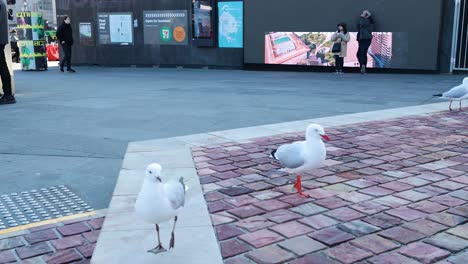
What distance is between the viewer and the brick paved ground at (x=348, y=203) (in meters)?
3.53

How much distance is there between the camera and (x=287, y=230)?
3.88 m

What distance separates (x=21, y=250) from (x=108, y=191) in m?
1.40

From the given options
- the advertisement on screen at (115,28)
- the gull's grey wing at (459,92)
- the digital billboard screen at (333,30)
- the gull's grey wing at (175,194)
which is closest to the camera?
the gull's grey wing at (175,194)

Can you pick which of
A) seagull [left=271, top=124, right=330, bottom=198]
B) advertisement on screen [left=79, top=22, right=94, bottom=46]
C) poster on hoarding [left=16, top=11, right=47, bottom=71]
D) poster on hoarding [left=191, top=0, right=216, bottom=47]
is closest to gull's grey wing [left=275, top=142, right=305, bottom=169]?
seagull [left=271, top=124, right=330, bottom=198]

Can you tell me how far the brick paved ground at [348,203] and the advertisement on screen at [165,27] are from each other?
48.1ft

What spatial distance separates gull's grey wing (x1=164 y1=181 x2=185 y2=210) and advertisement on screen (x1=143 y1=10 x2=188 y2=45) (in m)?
17.9

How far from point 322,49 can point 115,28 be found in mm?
9656

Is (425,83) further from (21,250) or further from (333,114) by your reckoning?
(21,250)

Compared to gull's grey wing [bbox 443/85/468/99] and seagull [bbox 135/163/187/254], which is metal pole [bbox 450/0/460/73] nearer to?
gull's grey wing [bbox 443/85/468/99]

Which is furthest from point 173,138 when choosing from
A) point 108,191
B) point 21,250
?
point 21,250

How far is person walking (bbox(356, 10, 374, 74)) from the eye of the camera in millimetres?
16703

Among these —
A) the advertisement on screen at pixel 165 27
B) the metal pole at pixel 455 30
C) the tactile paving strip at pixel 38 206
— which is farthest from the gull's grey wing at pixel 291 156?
the advertisement on screen at pixel 165 27

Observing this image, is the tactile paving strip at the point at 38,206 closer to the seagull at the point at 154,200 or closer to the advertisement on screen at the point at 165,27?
the seagull at the point at 154,200

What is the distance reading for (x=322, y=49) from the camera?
59.8 ft
